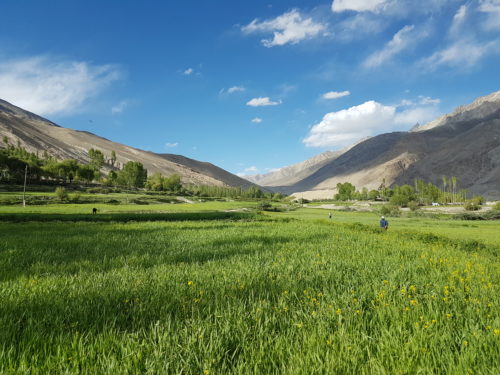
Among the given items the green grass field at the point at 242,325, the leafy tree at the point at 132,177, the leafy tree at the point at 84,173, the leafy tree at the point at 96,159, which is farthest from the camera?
the leafy tree at the point at 96,159

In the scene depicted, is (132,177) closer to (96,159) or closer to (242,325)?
(96,159)

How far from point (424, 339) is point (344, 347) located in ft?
3.58

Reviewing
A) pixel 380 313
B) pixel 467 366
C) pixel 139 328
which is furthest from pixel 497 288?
pixel 139 328

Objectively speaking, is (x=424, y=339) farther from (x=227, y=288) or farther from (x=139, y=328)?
(x=139, y=328)

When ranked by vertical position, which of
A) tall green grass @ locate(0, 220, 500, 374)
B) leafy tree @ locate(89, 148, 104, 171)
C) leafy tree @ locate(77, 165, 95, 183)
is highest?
leafy tree @ locate(89, 148, 104, 171)

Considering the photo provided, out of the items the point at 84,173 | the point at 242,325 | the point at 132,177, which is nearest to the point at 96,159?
the point at 132,177

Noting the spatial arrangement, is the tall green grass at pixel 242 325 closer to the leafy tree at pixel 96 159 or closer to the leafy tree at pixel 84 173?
the leafy tree at pixel 84 173

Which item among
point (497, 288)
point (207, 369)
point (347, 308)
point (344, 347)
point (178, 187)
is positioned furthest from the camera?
point (178, 187)

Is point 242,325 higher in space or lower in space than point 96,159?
lower

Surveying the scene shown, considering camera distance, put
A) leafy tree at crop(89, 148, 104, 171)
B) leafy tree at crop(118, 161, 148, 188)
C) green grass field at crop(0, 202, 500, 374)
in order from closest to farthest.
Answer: green grass field at crop(0, 202, 500, 374)
leafy tree at crop(118, 161, 148, 188)
leafy tree at crop(89, 148, 104, 171)

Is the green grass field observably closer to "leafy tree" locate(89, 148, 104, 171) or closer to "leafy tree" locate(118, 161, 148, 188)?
"leafy tree" locate(118, 161, 148, 188)

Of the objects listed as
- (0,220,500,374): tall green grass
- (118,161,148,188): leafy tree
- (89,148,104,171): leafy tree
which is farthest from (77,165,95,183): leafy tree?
(0,220,500,374): tall green grass

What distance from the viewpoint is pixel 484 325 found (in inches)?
148

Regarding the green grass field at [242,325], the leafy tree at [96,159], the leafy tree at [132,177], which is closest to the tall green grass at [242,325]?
the green grass field at [242,325]
